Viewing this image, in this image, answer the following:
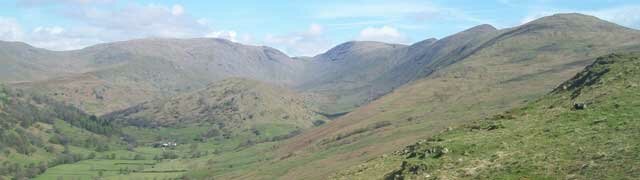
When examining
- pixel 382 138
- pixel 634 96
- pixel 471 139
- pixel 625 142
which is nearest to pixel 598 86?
pixel 634 96

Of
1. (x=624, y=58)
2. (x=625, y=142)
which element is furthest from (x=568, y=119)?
(x=624, y=58)

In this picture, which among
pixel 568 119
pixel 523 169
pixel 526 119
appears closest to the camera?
pixel 523 169

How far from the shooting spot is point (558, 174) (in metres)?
38.8

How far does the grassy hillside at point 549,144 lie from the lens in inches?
1567

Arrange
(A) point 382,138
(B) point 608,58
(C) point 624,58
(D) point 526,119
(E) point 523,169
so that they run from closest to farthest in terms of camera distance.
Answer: (E) point 523,169
(D) point 526,119
(C) point 624,58
(B) point 608,58
(A) point 382,138

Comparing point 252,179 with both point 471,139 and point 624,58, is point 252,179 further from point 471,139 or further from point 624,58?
point 471,139

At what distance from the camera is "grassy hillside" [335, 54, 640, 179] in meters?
39.8

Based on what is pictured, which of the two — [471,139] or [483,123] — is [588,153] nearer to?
[471,139]

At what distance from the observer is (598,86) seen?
64688mm

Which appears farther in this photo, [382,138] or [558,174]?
[382,138]

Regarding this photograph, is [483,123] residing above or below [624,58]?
below

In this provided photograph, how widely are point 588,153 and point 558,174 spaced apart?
13.9 ft

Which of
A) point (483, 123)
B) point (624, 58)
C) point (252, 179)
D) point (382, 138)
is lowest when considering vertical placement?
point (252, 179)

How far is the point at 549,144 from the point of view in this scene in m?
46.4
